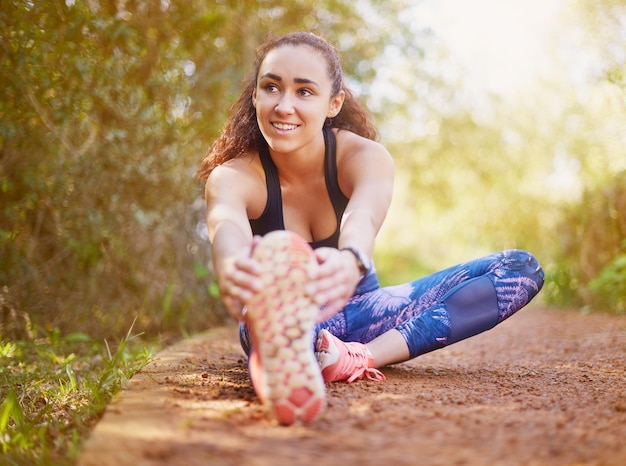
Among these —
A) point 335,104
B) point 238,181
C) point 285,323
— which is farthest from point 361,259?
point 335,104

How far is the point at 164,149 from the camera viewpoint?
→ 149 inches

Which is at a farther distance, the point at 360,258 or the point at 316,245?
the point at 316,245

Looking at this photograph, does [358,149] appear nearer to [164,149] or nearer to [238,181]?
[238,181]

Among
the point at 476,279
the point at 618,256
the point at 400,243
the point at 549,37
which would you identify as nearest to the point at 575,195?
the point at 618,256

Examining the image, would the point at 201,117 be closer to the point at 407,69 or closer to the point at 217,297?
the point at 217,297

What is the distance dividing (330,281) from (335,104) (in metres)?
1.01

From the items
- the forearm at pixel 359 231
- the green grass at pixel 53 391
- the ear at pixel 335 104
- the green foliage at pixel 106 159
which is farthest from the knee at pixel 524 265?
the green foliage at pixel 106 159

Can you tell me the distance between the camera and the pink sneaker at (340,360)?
1.94 m

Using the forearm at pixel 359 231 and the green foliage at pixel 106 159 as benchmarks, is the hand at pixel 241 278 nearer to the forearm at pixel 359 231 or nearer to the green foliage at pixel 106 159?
the forearm at pixel 359 231

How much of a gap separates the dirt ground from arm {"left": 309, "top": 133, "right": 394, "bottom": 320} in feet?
0.98

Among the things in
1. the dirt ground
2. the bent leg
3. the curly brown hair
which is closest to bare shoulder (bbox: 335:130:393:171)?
the curly brown hair

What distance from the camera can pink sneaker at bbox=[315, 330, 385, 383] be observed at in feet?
6.36

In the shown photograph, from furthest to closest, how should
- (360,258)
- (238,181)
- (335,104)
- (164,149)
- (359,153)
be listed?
(164,149)
(335,104)
(359,153)
(238,181)
(360,258)

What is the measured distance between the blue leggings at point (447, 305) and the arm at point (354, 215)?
0.46m
